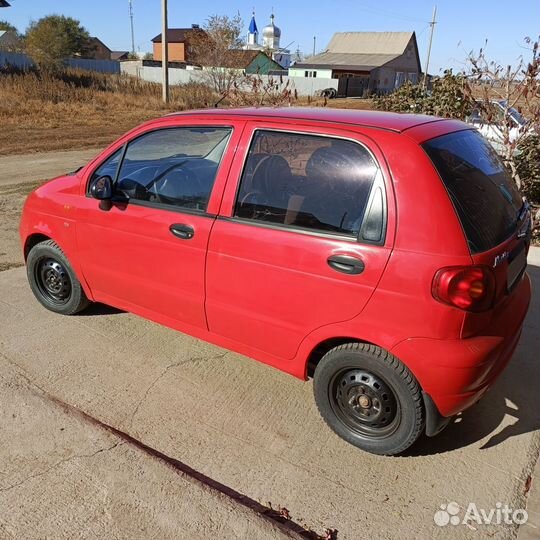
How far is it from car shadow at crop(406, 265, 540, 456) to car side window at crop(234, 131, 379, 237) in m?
1.37

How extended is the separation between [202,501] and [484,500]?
1.39m

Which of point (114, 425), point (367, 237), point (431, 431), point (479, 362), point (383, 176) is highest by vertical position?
point (383, 176)

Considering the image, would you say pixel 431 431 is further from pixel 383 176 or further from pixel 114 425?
pixel 114 425

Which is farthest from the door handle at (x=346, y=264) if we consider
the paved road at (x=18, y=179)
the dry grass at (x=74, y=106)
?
the dry grass at (x=74, y=106)

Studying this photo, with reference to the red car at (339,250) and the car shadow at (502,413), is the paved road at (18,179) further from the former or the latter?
the car shadow at (502,413)

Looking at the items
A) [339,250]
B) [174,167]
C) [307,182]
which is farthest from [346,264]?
[174,167]

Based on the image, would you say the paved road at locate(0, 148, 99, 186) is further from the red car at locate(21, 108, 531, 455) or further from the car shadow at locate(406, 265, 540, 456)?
the car shadow at locate(406, 265, 540, 456)

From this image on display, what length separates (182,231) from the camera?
3.13 metres

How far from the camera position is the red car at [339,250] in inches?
95.0

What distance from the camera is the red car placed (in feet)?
7.92

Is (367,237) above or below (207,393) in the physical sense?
above

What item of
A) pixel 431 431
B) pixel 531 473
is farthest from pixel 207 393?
pixel 531 473

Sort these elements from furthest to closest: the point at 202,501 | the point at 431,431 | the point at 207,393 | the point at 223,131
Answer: the point at 207,393 < the point at 223,131 < the point at 431,431 < the point at 202,501

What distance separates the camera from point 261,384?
11.3 ft
